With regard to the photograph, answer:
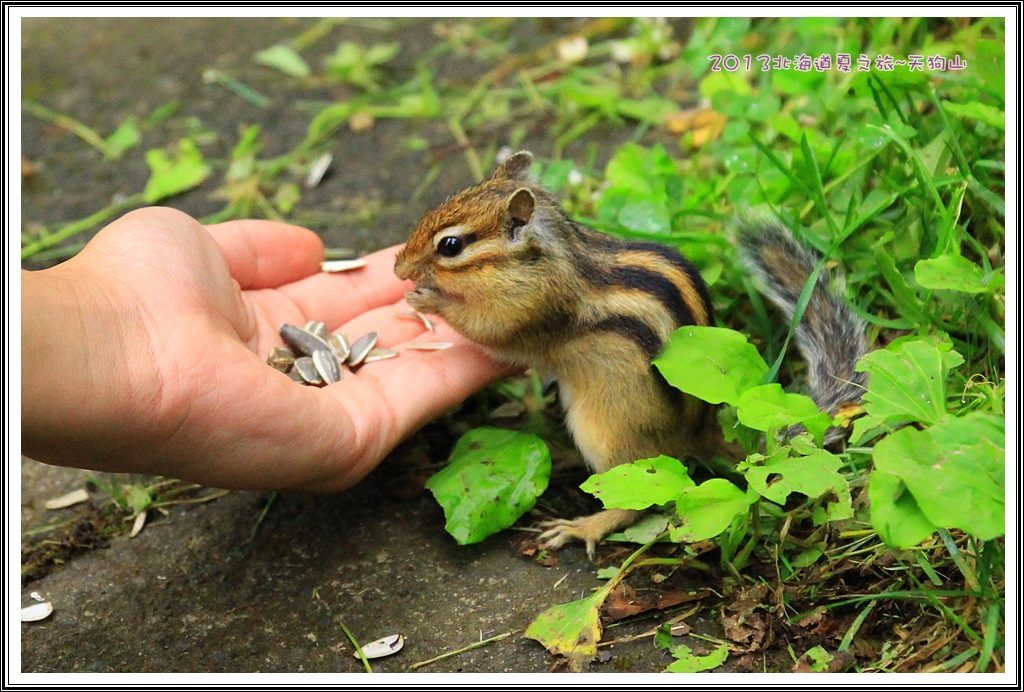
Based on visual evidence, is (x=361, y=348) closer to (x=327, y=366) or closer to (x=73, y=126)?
(x=327, y=366)

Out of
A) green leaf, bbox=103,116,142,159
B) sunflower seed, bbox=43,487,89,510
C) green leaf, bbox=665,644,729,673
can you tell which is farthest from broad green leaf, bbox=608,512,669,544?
green leaf, bbox=103,116,142,159

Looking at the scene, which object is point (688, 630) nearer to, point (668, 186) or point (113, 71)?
point (668, 186)

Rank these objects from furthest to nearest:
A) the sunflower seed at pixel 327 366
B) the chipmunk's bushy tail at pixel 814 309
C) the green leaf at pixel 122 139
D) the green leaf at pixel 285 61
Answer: the green leaf at pixel 285 61 < the green leaf at pixel 122 139 < the sunflower seed at pixel 327 366 < the chipmunk's bushy tail at pixel 814 309

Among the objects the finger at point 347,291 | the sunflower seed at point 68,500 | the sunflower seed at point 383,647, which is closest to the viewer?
the sunflower seed at point 383,647

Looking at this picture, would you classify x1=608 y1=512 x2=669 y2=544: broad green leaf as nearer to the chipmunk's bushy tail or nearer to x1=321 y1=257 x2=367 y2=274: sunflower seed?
the chipmunk's bushy tail

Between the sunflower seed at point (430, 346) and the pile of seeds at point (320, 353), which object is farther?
the sunflower seed at point (430, 346)

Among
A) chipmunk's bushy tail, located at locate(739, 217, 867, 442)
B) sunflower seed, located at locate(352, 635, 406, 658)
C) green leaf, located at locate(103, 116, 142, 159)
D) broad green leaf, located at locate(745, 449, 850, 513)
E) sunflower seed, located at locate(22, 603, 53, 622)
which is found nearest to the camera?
broad green leaf, located at locate(745, 449, 850, 513)

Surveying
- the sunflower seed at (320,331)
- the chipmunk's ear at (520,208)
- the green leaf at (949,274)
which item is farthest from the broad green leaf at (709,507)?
the sunflower seed at (320,331)

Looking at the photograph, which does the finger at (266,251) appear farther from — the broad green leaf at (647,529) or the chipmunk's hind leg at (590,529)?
the broad green leaf at (647,529)
